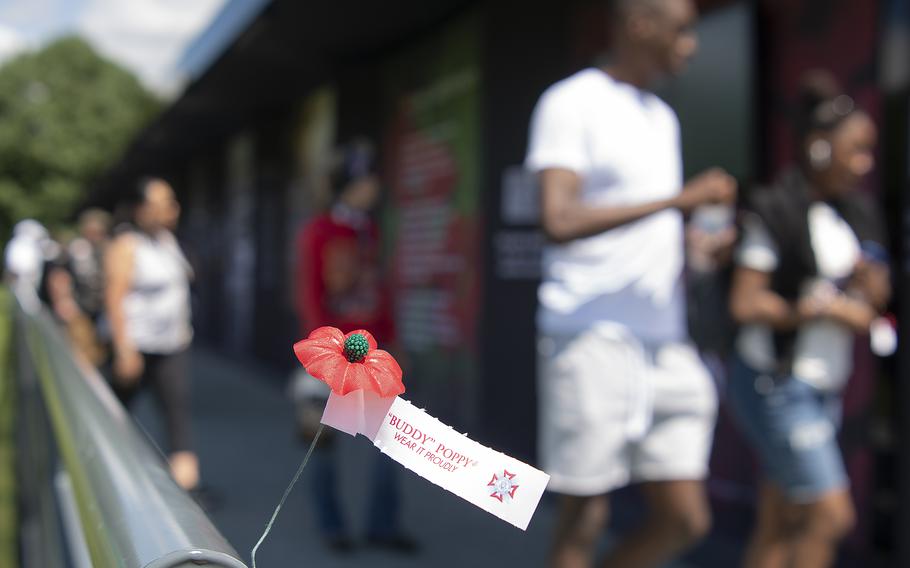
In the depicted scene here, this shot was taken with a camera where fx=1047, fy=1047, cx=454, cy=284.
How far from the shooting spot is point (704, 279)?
3.26 metres

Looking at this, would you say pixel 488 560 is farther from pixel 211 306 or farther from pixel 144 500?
pixel 211 306

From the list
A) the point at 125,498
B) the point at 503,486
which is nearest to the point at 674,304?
the point at 503,486

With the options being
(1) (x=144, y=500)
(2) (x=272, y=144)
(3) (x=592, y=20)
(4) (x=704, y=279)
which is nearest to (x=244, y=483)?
(3) (x=592, y=20)

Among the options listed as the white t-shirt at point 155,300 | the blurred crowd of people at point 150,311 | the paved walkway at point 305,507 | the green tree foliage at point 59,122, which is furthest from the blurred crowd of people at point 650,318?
the green tree foliage at point 59,122

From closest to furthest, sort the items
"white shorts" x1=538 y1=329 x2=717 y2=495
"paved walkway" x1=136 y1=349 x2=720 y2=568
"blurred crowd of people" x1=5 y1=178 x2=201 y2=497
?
"white shorts" x1=538 y1=329 x2=717 y2=495
"paved walkway" x1=136 y1=349 x2=720 y2=568
"blurred crowd of people" x1=5 y1=178 x2=201 y2=497

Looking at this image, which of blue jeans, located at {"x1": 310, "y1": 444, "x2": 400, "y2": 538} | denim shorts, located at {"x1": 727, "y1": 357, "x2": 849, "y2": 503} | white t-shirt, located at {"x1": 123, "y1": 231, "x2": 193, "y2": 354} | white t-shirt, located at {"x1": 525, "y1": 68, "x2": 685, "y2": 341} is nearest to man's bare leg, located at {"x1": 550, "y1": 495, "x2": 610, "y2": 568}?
white t-shirt, located at {"x1": 525, "y1": 68, "x2": 685, "y2": 341}

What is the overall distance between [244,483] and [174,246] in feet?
5.44

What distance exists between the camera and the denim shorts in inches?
118

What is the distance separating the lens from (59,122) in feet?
188

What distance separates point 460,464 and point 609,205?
1.84 meters

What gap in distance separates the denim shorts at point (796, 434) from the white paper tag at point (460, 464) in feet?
7.53

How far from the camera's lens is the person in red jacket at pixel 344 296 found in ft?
14.7

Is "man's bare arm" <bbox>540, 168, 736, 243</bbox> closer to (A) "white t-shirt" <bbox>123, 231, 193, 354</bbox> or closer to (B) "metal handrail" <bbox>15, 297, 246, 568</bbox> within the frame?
(B) "metal handrail" <bbox>15, 297, 246, 568</bbox>

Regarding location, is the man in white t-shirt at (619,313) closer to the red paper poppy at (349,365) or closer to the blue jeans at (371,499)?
the red paper poppy at (349,365)
